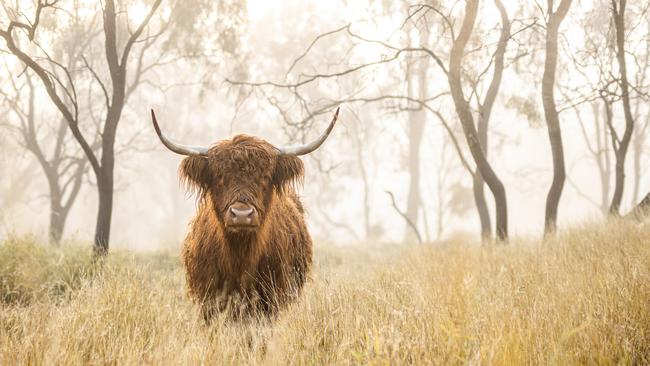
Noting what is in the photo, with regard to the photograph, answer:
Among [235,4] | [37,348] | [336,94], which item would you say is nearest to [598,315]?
[37,348]

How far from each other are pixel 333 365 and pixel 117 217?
4175 centimetres

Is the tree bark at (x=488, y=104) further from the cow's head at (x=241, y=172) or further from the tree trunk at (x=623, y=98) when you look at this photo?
the cow's head at (x=241, y=172)

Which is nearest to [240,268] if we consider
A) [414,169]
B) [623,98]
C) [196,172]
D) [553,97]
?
[196,172]

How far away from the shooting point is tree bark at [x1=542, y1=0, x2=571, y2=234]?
726 centimetres

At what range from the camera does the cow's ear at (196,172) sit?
4141mm

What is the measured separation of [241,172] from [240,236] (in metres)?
0.58

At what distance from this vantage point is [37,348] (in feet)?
7.54

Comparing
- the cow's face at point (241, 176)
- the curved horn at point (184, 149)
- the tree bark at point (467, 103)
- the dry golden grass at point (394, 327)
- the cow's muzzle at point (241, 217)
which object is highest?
the tree bark at point (467, 103)

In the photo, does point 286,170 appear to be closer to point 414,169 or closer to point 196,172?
point 196,172

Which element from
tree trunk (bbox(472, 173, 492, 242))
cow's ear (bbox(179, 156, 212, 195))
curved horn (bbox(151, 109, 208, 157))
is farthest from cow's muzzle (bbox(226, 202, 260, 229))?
tree trunk (bbox(472, 173, 492, 242))

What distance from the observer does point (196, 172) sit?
414 centimetres

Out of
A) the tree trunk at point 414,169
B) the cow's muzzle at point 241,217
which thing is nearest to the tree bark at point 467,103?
the cow's muzzle at point 241,217

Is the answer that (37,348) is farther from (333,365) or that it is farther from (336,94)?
(336,94)

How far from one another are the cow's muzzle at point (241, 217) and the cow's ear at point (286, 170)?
0.78 meters
